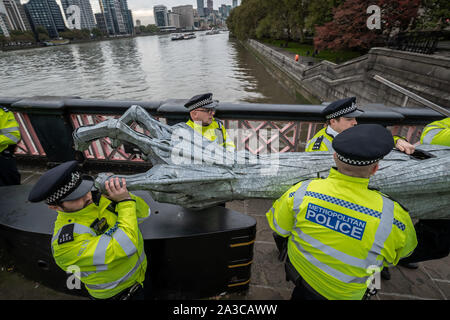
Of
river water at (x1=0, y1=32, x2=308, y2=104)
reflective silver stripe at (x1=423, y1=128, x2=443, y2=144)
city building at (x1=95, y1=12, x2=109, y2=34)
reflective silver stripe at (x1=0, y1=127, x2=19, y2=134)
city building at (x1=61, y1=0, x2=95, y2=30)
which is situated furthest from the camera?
city building at (x1=95, y1=12, x2=109, y2=34)

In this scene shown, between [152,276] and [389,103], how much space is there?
10703mm

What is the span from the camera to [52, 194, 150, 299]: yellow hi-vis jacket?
1.42 meters

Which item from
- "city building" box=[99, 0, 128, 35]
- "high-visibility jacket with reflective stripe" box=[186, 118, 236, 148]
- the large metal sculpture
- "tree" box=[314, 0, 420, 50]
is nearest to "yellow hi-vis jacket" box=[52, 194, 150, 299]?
the large metal sculpture

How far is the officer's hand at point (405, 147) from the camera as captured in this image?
1.89 metres

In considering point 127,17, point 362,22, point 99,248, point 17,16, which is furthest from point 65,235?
point 127,17

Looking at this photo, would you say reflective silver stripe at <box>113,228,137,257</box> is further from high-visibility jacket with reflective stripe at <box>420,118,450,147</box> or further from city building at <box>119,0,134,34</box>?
city building at <box>119,0,134,34</box>

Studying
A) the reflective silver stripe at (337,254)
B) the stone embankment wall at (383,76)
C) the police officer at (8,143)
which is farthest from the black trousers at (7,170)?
the stone embankment wall at (383,76)

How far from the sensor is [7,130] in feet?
9.66

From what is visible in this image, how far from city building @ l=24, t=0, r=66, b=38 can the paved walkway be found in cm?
9063

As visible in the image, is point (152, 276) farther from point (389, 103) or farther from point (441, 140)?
point (389, 103)

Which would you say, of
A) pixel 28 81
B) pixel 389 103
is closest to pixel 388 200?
pixel 389 103

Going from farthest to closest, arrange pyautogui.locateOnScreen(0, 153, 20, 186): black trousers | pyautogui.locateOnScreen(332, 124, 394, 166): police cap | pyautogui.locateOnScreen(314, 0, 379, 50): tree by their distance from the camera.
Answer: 1. pyautogui.locateOnScreen(314, 0, 379, 50): tree
2. pyautogui.locateOnScreen(0, 153, 20, 186): black trousers
3. pyautogui.locateOnScreen(332, 124, 394, 166): police cap

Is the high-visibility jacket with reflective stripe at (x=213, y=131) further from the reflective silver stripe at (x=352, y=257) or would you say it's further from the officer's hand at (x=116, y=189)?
the reflective silver stripe at (x=352, y=257)

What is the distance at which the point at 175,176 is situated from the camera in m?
1.72
